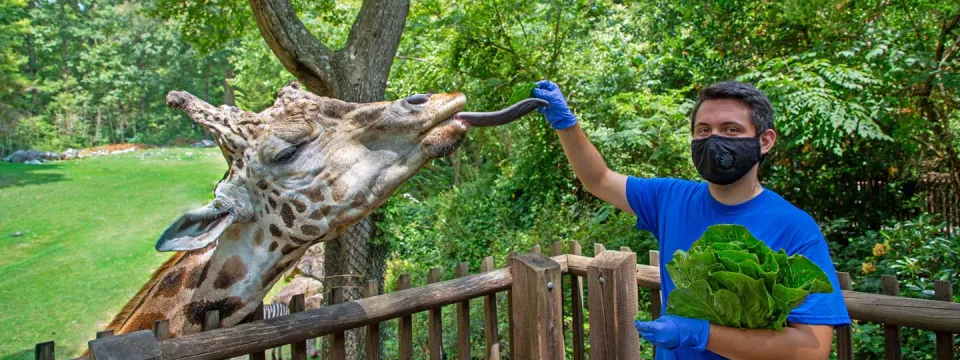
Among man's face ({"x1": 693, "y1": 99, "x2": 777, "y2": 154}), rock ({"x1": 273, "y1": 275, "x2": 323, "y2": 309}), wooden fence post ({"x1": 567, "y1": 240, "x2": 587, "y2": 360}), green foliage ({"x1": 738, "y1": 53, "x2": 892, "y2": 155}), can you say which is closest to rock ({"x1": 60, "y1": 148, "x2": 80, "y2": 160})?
rock ({"x1": 273, "y1": 275, "x2": 323, "y2": 309})

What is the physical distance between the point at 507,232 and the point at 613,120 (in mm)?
2077

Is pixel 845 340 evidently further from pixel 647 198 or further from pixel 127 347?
pixel 127 347

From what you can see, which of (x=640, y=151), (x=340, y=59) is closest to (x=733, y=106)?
(x=340, y=59)

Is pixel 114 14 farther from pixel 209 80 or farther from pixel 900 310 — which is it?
pixel 900 310

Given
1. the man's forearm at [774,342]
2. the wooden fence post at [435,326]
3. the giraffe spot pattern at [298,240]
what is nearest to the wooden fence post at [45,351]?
the giraffe spot pattern at [298,240]

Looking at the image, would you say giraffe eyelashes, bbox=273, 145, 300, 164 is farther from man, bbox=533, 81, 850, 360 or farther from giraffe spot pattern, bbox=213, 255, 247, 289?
man, bbox=533, 81, 850, 360

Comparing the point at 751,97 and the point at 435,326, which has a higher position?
the point at 751,97

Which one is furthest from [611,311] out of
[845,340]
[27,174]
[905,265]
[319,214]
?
[27,174]

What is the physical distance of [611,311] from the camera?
2645 mm

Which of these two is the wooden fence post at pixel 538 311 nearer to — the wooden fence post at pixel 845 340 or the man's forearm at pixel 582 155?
the man's forearm at pixel 582 155

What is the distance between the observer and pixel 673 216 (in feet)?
6.77

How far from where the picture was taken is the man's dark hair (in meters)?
1.81

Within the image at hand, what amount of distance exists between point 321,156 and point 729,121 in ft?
4.28

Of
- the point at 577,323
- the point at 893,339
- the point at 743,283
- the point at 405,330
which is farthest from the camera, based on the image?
the point at 577,323
